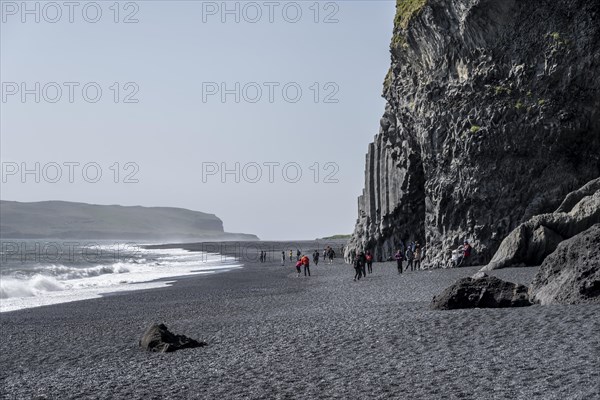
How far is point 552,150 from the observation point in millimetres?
43344

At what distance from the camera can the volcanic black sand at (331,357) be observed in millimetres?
13258

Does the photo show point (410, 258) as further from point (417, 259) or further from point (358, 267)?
point (358, 267)

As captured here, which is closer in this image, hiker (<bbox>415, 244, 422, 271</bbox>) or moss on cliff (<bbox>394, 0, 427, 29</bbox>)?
moss on cliff (<bbox>394, 0, 427, 29</bbox>)

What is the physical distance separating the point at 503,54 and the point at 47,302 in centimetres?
3133

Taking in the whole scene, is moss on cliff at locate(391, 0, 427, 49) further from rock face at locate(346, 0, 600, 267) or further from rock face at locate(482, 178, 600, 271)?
rock face at locate(482, 178, 600, 271)

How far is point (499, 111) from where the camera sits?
1748 inches

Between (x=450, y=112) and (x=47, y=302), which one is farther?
(x=450, y=112)

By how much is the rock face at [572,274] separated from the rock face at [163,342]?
10.1 m

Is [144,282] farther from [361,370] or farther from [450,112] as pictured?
[361,370]

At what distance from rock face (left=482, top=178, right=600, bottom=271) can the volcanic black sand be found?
13233mm

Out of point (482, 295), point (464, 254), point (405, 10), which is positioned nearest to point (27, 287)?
point (464, 254)

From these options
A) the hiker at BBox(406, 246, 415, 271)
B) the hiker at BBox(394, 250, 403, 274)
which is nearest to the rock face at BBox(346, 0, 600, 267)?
the hiker at BBox(406, 246, 415, 271)

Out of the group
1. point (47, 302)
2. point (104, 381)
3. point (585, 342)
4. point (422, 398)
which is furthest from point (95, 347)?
point (47, 302)

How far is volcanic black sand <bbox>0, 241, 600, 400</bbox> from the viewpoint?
43.5ft
